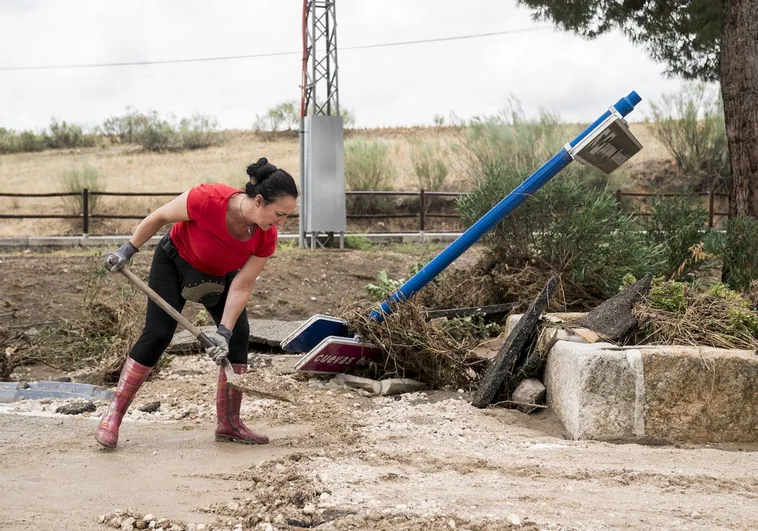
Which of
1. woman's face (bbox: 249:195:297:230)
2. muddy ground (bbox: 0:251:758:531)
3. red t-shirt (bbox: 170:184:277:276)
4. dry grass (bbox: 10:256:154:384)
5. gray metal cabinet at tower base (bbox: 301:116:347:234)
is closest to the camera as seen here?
muddy ground (bbox: 0:251:758:531)

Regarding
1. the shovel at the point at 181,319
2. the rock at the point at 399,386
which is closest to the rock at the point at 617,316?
the rock at the point at 399,386

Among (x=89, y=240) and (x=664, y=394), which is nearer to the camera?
(x=664, y=394)

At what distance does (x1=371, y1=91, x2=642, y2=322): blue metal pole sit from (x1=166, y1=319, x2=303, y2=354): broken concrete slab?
1990 millimetres

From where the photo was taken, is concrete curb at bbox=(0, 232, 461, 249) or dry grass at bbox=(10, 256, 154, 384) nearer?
dry grass at bbox=(10, 256, 154, 384)

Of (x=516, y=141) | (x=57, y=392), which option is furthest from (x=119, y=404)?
(x=516, y=141)

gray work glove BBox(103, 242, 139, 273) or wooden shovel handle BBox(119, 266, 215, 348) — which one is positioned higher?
gray work glove BBox(103, 242, 139, 273)

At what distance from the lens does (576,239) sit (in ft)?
25.8

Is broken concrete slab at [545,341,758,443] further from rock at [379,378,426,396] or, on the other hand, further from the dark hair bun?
the dark hair bun

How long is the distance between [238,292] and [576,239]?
410 cm

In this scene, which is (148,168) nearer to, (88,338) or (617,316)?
(88,338)

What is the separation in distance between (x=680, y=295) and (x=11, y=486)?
4.08 meters

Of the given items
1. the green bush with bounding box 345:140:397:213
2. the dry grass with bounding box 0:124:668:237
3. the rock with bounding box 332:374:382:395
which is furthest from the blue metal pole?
the dry grass with bounding box 0:124:668:237

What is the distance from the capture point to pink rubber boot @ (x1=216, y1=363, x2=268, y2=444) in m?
4.84

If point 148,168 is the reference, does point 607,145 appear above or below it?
above
